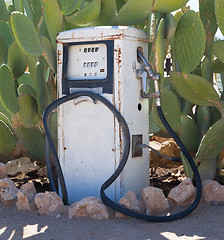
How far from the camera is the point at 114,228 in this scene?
275 cm

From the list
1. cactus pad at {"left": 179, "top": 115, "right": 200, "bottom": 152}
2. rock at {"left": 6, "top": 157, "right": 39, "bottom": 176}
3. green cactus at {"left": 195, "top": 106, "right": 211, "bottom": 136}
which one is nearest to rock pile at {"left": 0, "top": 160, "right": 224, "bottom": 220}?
cactus pad at {"left": 179, "top": 115, "right": 200, "bottom": 152}

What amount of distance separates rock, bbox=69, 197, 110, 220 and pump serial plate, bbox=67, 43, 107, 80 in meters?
0.83

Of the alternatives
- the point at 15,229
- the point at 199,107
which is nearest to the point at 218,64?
the point at 199,107

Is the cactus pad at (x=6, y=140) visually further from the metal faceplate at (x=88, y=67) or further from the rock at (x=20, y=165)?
the metal faceplate at (x=88, y=67)

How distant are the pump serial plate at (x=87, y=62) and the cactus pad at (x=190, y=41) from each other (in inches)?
21.4

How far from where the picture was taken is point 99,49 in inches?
126

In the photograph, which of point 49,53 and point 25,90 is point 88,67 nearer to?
point 49,53

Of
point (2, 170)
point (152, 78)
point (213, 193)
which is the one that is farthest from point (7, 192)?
point (213, 193)

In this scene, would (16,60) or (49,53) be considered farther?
(16,60)

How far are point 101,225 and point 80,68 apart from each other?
110 cm

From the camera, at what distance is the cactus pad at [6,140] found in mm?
4128

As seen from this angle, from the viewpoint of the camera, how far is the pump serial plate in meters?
3.20

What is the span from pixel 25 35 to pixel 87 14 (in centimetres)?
53

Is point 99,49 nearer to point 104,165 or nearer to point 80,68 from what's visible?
point 80,68
